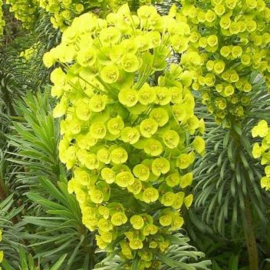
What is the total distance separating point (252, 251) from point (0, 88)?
220cm

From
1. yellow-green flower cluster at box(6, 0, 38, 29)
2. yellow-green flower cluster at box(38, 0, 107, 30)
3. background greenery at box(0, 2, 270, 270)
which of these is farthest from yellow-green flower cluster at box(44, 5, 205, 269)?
yellow-green flower cluster at box(6, 0, 38, 29)

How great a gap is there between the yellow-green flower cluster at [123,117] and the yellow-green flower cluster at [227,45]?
0.67m

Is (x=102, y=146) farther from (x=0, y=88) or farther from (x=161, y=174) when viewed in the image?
(x=0, y=88)

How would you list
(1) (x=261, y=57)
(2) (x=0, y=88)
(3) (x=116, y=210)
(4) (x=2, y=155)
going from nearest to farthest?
(3) (x=116, y=210), (1) (x=261, y=57), (4) (x=2, y=155), (2) (x=0, y=88)

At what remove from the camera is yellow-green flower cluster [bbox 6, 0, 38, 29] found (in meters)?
4.46

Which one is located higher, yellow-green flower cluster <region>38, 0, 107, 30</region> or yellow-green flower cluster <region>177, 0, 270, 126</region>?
yellow-green flower cluster <region>38, 0, 107, 30</region>

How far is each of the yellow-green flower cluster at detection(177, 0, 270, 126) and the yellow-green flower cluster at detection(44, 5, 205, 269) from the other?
670 millimetres

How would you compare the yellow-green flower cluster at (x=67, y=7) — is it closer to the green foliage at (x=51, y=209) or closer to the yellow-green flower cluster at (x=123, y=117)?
the green foliage at (x=51, y=209)

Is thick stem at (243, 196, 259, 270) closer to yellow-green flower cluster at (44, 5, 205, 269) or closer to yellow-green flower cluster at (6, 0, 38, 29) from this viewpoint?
yellow-green flower cluster at (44, 5, 205, 269)

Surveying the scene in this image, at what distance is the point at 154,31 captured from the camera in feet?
5.32

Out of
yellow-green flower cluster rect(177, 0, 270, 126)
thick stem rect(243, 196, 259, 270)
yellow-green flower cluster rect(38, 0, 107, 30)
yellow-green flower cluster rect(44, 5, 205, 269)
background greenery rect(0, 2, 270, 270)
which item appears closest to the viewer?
yellow-green flower cluster rect(44, 5, 205, 269)

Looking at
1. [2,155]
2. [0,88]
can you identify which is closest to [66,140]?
[2,155]

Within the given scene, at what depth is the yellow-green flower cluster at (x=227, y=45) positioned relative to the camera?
230 cm

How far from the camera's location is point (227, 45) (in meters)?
2.40
